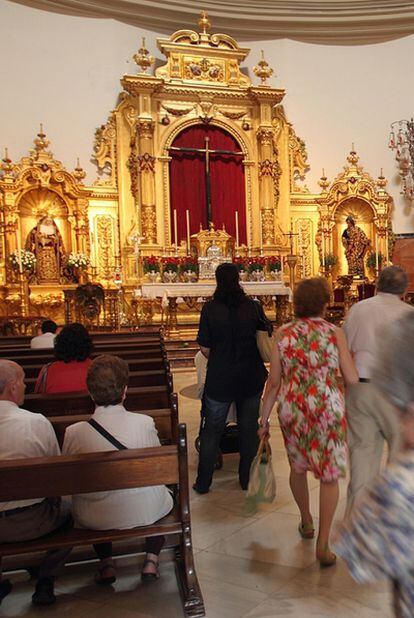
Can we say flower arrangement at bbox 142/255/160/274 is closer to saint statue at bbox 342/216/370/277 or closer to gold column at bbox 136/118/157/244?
gold column at bbox 136/118/157/244

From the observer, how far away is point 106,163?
1321 cm

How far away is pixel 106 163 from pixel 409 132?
8.22 metres

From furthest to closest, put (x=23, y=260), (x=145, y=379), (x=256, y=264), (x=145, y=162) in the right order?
1. (x=145, y=162)
2. (x=256, y=264)
3. (x=23, y=260)
4. (x=145, y=379)

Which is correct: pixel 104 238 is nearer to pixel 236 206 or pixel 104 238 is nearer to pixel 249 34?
pixel 236 206

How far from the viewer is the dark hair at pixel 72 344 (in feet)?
11.9

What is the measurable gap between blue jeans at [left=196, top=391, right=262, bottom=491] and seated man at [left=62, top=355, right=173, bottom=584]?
47.2 inches

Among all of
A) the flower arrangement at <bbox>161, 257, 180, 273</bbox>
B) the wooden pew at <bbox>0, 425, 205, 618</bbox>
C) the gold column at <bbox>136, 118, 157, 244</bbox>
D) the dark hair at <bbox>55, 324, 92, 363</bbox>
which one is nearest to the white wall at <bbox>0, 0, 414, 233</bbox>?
the gold column at <bbox>136, 118, 157, 244</bbox>

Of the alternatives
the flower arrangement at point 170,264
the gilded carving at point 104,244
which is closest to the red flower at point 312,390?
the flower arrangement at point 170,264

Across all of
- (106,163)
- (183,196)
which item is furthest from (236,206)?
(106,163)

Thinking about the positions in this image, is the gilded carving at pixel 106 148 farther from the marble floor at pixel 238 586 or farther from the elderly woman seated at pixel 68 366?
the marble floor at pixel 238 586

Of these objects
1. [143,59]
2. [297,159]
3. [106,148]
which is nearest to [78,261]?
[106,148]

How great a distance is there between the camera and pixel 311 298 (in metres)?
2.86

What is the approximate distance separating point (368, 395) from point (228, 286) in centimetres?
122

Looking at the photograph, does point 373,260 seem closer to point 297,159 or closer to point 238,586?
point 297,159
